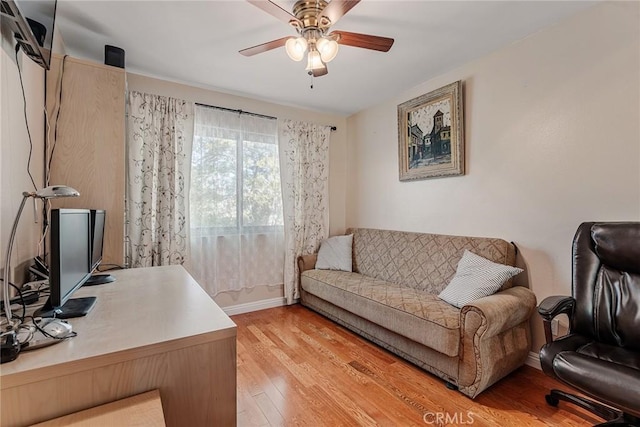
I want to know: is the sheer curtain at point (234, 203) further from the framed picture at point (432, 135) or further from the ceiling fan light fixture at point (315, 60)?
the ceiling fan light fixture at point (315, 60)

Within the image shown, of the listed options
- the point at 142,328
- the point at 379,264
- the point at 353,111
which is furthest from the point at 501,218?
the point at 142,328

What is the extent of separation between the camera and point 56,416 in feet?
2.50

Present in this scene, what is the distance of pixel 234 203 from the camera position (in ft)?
10.4

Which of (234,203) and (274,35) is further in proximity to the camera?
(234,203)

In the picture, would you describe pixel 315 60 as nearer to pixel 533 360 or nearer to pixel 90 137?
pixel 90 137

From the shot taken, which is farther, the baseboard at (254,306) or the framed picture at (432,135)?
the baseboard at (254,306)

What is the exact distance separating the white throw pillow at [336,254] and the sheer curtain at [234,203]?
19.5 inches

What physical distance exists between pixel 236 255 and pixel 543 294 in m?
2.78

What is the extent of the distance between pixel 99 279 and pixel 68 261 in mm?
758

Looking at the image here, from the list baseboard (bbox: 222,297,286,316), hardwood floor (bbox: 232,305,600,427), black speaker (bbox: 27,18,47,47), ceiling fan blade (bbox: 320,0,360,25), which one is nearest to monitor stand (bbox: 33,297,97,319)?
hardwood floor (bbox: 232,305,600,427)

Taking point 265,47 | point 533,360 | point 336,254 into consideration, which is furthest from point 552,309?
point 265,47

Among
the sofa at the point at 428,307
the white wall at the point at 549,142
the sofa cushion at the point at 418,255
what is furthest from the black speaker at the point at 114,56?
the sofa cushion at the point at 418,255

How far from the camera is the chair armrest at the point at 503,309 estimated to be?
1.75 meters

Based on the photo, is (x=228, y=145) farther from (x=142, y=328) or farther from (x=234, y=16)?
(x=142, y=328)
